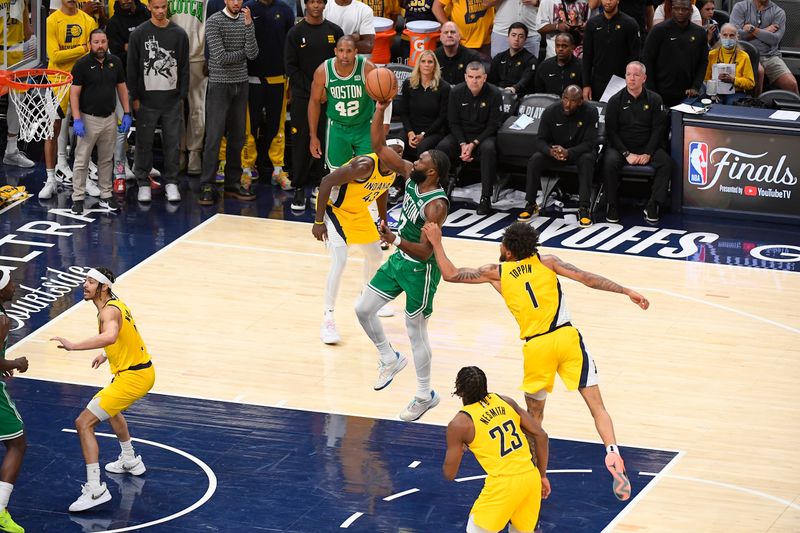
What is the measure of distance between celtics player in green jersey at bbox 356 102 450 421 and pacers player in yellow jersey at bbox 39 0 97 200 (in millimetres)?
6465

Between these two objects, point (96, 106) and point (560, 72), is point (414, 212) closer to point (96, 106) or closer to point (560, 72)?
point (96, 106)

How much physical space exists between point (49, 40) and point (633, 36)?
6.89 m

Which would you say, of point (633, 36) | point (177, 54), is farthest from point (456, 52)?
point (177, 54)

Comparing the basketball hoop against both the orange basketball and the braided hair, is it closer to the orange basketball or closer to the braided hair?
the orange basketball

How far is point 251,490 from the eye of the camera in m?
9.95

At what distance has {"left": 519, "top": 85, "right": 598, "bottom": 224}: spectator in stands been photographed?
51.8ft

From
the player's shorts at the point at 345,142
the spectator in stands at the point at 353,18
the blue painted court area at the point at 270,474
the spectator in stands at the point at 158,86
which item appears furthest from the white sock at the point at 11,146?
the blue painted court area at the point at 270,474

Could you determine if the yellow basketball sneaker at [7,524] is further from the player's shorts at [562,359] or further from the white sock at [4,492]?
the player's shorts at [562,359]

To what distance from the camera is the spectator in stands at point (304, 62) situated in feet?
52.2

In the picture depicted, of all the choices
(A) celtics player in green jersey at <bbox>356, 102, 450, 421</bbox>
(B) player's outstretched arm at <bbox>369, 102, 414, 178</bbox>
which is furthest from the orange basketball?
(A) celtics player in green jersey at <bbox>356, 102, 450, 421</bbox>

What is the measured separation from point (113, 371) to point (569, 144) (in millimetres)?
7689

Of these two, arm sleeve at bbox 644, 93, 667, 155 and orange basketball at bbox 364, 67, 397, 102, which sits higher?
orange basketball at bbox 364, 67, 397, 102

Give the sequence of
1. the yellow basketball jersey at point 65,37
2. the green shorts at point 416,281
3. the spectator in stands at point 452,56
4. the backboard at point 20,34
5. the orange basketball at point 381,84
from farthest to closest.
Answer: the spectator in stands at point 452,56 < the yellow basketball jersey at point 65,37 < the backboard at point 20,34 < the orange basketball at point 381,84 < the green shorts at point 416,281

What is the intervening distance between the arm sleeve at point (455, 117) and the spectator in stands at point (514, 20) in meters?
1.67
